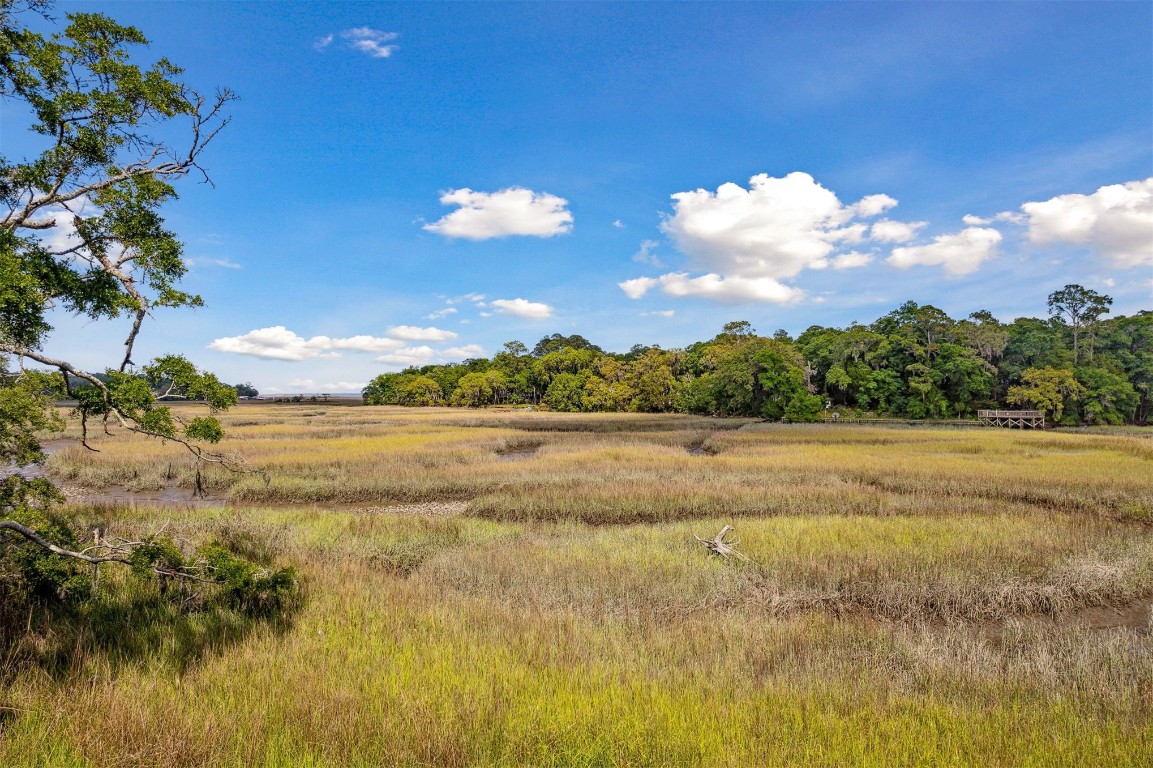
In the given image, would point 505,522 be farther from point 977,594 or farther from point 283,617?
point 977,594

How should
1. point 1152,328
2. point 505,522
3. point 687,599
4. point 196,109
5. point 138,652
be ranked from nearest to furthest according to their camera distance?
point 138,652, point 196,109, point 687,599, point 505,522, point 1152,328

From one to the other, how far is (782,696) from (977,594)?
638 cm

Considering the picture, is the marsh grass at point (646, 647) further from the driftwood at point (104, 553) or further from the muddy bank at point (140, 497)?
the muddy bank at point (140, 497)

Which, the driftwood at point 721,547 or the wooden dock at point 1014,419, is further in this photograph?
the wooden dock at point 1014,419

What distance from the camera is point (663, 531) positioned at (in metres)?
13.1

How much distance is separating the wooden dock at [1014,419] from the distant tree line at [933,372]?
2529 mm

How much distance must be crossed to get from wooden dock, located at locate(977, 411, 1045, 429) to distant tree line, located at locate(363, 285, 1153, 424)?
8.30 ft

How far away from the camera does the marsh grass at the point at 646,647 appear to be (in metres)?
4.23

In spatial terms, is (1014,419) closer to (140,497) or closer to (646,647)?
(646,647)

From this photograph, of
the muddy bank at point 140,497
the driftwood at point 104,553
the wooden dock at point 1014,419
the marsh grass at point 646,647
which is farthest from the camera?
the wooden dock at point 1014,419

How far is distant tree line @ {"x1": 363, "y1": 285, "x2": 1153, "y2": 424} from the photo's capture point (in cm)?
5494

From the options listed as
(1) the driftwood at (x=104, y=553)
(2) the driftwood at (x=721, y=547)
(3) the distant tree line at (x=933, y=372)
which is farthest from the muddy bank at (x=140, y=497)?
(3) the distant tree line at (x=933, y=372)

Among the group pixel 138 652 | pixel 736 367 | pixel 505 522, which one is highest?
pixel 736 367

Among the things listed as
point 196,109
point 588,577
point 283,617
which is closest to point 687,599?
point 588,577
